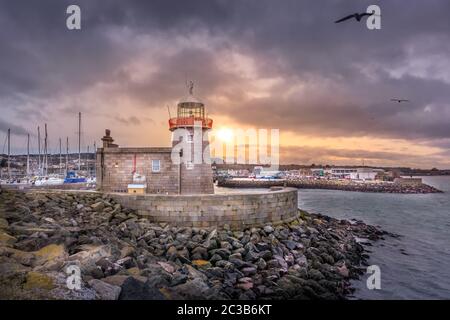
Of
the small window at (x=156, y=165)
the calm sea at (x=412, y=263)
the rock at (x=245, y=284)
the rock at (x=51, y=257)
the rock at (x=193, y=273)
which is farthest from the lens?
the small window at (x=156, y=165)

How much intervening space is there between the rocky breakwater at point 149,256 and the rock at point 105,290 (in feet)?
0.05

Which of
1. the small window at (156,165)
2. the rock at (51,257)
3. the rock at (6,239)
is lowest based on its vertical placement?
the rock at (51,257)

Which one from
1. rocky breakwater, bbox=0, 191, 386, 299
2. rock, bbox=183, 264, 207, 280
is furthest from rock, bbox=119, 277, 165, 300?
rock, bbox=183, 264, 207, 280

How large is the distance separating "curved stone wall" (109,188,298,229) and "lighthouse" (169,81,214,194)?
4.27 meters

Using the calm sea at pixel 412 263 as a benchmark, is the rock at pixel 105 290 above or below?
above

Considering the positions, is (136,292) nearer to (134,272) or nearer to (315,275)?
(134,272)

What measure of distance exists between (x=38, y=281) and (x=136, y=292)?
1.40m

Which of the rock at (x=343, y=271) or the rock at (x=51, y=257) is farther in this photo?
the rock at (x=343, y=271)

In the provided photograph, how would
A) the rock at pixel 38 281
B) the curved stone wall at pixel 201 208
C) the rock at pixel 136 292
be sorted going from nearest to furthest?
1. the rock at pixel 38 281
2. the rock at pixel 136 292
3. the curved stone wall at pixel 201 208

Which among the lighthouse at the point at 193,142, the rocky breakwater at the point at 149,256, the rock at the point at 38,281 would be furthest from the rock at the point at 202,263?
the lighthouse at the point at 193,142

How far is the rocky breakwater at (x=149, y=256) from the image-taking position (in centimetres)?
506

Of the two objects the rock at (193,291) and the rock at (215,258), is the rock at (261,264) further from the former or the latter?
the rock at (193,291)

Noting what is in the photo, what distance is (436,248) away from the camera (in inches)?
661
